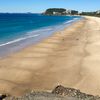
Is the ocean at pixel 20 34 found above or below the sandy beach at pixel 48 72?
below

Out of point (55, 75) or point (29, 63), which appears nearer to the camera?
point (55, 75)

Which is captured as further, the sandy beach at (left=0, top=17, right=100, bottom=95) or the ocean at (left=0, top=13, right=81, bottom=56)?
the ocean at (left=0, top=13, right=81, bottom=56)

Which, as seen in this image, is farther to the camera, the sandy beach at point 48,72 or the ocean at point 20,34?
the ocean at point 20,34

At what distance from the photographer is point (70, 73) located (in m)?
14.2

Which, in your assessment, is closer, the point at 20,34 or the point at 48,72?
the point at 48,72

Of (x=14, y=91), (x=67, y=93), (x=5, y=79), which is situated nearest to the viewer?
(x=67, y=93)

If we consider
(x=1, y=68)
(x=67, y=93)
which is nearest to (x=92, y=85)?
(x=67, y=93)

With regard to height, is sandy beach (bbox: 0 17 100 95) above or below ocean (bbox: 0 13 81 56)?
above

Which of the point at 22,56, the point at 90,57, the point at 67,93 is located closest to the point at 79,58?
the point at 90,57

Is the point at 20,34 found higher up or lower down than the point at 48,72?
lower down

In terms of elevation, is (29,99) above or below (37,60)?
above

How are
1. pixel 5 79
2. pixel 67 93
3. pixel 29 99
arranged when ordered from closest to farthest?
pixel 29 99, pixel 67 93, pixel 5 79

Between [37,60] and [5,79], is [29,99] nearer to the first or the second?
[5,79]

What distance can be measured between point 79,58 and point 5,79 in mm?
6802
